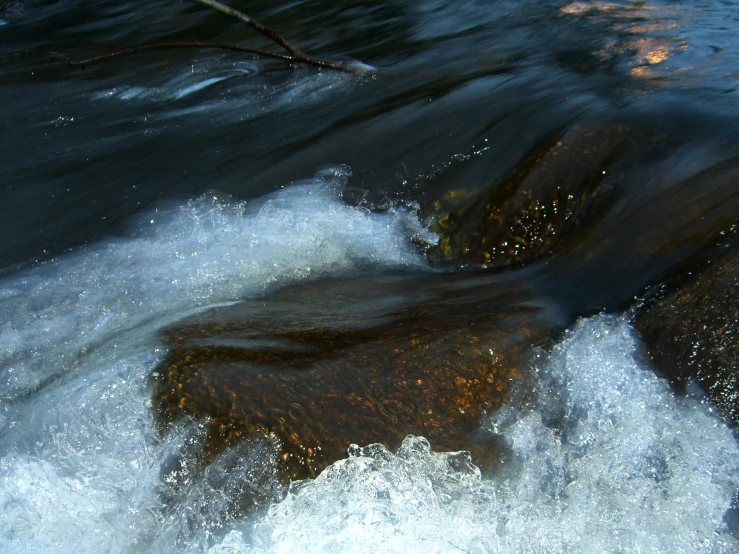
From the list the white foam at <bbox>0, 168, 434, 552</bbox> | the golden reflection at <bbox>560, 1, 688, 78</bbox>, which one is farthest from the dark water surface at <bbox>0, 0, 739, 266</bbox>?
the white foam at <bbox>0, 168, 434, 552</bbox>

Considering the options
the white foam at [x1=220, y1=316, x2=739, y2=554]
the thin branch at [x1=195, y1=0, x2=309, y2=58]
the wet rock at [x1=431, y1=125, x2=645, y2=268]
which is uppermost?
the thin branch at [x1=195, y1=0, x2=309, y2=58]

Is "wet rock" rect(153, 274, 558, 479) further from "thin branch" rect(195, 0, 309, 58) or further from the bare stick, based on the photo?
the bare stick

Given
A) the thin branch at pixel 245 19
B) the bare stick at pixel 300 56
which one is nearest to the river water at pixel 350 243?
the bare stick at pixel 300 56

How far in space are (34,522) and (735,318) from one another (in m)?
2.48

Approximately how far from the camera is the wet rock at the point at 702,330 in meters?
2.79

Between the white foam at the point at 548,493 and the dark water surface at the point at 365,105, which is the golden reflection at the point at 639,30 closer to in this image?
the dark water surface at the point at 365,105

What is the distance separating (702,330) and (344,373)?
1306 millimetres

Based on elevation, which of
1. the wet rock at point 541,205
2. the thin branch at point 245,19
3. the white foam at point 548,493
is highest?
the thin branch at point 245,19

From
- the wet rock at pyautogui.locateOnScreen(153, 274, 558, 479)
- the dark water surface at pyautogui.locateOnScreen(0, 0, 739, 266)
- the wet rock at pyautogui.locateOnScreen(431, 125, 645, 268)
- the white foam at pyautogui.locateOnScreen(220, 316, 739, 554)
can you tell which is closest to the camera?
the white foam at pyautogui.locateOnScreen(220, 316, 739, 554)

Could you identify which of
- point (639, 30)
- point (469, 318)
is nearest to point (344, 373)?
point (469, 318)

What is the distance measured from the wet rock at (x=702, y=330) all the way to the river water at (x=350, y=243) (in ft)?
0.23

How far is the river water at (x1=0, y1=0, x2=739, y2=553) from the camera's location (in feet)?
8.43

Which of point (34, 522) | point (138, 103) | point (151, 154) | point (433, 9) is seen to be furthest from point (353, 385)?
point (433, 9)

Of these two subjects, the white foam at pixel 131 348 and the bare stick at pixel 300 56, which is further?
the bare stick at pixel 300 56
